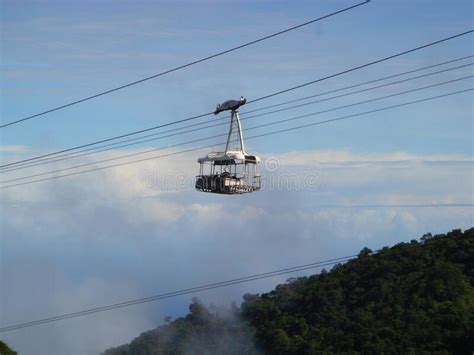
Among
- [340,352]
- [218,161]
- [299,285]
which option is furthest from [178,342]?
[218,161]

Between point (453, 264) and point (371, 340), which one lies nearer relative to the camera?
point (371, 340)

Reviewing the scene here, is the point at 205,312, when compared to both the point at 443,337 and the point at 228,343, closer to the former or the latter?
the point at 228,343

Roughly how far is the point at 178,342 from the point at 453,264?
2577 cm

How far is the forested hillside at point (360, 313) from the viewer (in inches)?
2064

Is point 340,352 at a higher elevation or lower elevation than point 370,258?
lower

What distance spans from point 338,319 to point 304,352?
3768 millimetres

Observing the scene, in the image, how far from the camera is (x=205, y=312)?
78375 mm

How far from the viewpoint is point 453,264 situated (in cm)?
6222

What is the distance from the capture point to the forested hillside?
5244cm

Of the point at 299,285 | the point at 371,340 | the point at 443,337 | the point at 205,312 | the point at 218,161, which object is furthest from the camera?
the point at 205,312

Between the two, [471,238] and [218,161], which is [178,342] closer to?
[471,238]

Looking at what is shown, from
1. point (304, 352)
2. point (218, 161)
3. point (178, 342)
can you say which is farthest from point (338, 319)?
point (218, 161)

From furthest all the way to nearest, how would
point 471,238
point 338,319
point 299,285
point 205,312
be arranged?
point 205,312, point 299,285, point 471,238, point 338,319

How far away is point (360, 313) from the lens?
58094 millimetres
